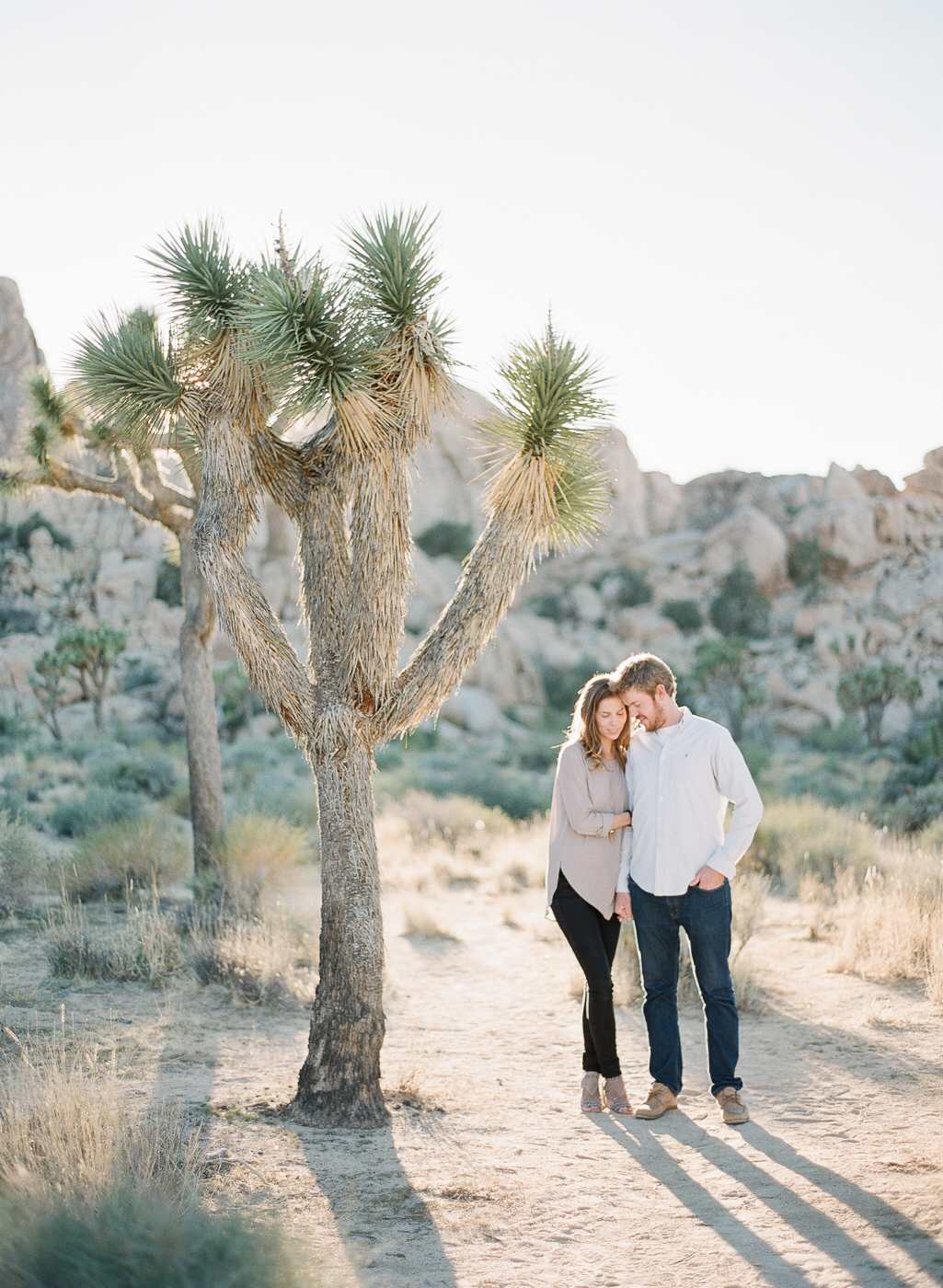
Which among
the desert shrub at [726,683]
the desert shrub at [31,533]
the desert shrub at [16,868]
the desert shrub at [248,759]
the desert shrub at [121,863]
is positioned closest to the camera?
the desert shrub at [16,868]

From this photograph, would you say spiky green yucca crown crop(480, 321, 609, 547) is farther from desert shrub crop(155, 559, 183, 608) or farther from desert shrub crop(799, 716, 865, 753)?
desert shrub crop(155, 559, 183, 608)

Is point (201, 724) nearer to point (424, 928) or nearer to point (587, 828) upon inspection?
point (424, 928)

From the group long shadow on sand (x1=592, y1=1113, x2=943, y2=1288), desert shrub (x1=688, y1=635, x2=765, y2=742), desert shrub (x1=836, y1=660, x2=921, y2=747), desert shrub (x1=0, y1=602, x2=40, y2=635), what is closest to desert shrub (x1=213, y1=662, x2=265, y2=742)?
desert shrub (x1=0, y1=602, x2=40, y2=635)

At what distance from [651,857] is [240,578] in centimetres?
234

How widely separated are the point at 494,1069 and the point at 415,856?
7294mm

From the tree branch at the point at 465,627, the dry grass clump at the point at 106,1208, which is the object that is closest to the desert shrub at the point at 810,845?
the tree branch at the point at 465,627

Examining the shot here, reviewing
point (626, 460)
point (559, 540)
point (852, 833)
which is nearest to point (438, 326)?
point (559, 540)

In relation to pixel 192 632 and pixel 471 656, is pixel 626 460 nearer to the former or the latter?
pixel 192 632

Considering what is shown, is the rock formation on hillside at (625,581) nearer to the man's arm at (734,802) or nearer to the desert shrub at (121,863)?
the desert shrub at (121,863)

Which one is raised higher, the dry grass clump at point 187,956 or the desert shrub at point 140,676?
the desert shrub at point 140,676

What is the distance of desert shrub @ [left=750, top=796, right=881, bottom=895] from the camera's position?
10.7m

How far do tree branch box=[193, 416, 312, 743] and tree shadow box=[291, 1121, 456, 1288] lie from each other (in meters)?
1.82

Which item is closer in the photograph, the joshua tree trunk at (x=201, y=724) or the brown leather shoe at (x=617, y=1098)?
the brown leather shoe at (x=617, y=1098)

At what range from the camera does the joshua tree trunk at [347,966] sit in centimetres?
472
